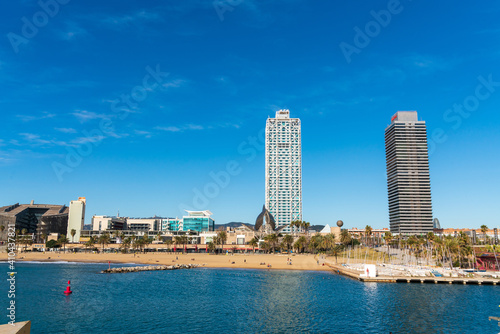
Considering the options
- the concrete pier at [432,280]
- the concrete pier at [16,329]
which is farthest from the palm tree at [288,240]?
the concrete pier at [16,329]

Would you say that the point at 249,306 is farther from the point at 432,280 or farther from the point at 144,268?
the point at 144,268

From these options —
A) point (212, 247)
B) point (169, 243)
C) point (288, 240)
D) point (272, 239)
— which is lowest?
point (212, 247)

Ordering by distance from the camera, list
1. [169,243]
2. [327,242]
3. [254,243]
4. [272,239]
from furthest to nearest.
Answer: [254,243], [169,243], [272,239], [327,242]

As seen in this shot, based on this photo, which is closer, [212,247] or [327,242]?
[327,242]

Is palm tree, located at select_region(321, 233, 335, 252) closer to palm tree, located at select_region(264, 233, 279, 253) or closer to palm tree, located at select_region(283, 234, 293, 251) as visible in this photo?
palm tree, located at select_region(283, 234, 293, 251)

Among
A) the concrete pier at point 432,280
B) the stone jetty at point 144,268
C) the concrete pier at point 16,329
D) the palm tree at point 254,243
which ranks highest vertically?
the concrete pier at point 16,329

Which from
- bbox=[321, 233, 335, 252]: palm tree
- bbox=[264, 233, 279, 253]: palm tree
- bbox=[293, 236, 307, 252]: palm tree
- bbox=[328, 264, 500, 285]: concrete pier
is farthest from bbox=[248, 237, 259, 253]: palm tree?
bbox=[328, 264, 500, 285]: concrete pier

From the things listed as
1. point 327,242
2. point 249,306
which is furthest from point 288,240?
point 249,306

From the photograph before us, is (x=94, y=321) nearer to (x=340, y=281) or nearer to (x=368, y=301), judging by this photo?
(x=368, y=301)

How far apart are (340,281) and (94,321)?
59996mm

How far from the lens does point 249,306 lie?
2299 inches

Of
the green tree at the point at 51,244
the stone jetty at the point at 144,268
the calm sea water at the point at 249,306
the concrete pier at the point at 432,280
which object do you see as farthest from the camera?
the green tree at the point at 51,244

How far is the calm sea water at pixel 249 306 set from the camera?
45938mm

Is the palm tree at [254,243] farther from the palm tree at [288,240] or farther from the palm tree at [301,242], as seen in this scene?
the palm tree at [301,242]
